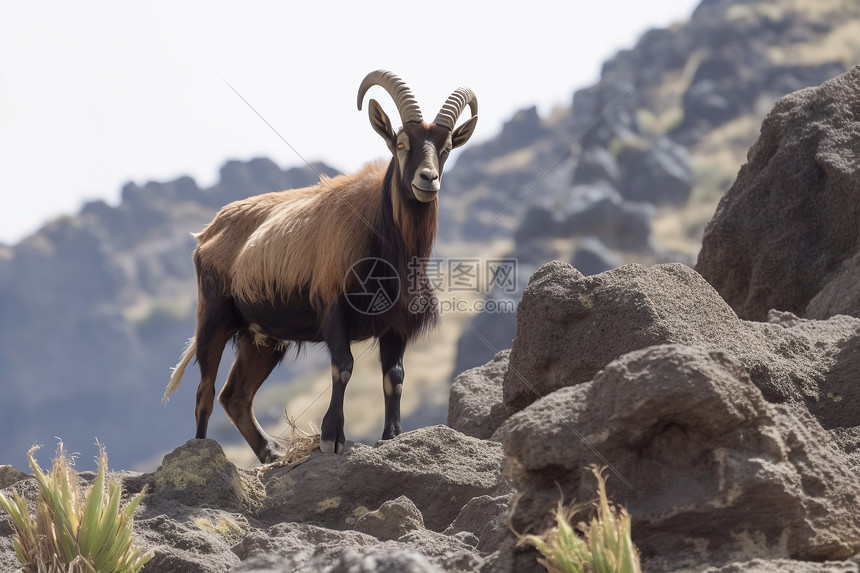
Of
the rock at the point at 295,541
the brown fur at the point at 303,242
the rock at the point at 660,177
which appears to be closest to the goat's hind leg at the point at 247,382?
the brown fur at the point at 303,242

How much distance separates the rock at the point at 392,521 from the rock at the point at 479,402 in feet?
7.21

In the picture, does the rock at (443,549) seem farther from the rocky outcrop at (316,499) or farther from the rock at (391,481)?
the rock at (391,481)

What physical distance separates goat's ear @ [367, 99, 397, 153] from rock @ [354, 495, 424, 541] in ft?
11.4

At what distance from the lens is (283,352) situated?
29.8ft

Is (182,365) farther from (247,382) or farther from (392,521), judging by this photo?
(392,521)

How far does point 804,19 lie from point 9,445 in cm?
13215

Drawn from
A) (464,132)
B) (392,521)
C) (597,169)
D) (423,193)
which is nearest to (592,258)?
(597,169)

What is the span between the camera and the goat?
759cm

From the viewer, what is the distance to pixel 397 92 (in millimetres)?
7906

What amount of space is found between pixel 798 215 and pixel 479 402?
3.12 m

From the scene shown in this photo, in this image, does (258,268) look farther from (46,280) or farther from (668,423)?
(46,280)

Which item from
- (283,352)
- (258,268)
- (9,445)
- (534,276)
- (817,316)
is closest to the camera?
(534,276)

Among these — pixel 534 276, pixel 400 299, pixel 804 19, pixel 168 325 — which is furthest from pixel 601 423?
pixel 168 325

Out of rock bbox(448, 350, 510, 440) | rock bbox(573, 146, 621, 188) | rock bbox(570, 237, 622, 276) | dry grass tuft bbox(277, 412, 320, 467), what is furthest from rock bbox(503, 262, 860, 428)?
rock bbox(573, 146, 621, 188)
